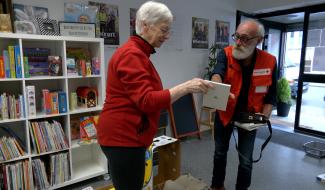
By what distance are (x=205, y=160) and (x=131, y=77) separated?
2207 mm

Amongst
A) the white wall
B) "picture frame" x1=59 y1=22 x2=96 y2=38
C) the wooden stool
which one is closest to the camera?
"picture frame" x1=59 y1=22 x2=96 y2=38

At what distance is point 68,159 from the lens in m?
2.22

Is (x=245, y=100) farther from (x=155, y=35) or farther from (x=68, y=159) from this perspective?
(x=68, y=159)

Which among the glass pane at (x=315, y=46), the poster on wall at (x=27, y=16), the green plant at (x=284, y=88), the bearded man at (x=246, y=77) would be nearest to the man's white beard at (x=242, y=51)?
the bearded man at (x=246, y=77)

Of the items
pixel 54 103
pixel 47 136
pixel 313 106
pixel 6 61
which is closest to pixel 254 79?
pixel 54 103

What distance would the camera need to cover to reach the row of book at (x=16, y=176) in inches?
75.7

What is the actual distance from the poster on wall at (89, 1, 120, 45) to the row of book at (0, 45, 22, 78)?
0.89 m

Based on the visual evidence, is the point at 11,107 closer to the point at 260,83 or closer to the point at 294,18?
the point at 260,83

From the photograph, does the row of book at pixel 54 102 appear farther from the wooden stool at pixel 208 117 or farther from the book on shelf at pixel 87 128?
the wooden stool at pixel 208 117

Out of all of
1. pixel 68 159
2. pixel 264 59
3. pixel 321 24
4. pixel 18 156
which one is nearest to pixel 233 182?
pixel 264 59

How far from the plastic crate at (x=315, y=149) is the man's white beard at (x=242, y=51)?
219 cm

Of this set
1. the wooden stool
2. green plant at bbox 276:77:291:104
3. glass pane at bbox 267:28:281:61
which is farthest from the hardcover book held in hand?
glass pane at bbox 267:28:281:61

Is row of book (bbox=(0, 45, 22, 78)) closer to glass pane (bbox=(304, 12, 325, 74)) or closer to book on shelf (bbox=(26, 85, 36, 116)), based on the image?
A: book on shelf (bbox=(26, 85, 36, 116))

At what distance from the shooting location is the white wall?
11.7 feet
